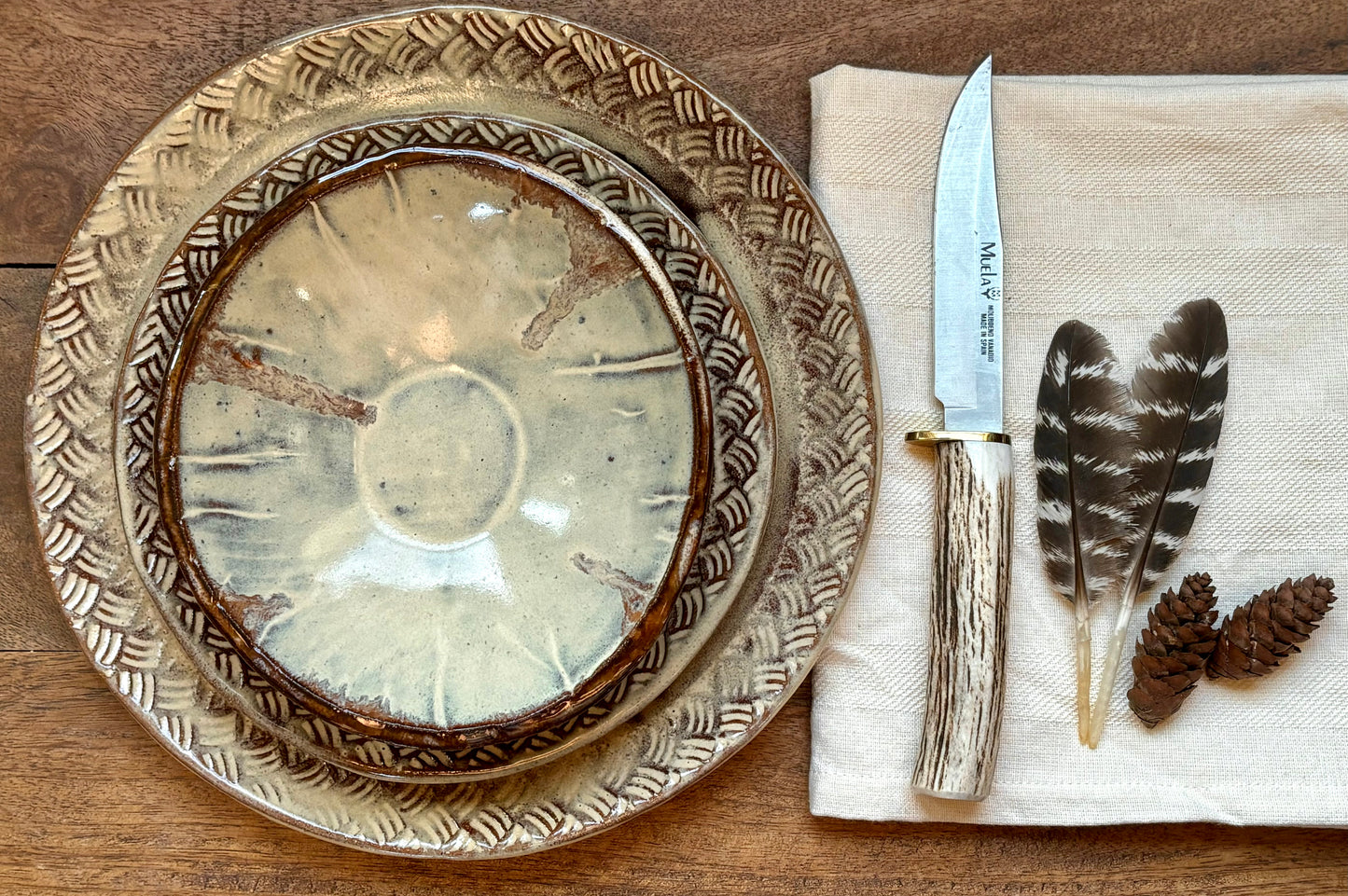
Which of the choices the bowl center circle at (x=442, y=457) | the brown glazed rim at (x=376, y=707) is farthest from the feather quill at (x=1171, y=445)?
the bowl center circle at (x=442, y=457)

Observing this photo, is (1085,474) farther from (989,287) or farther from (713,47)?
(713,47)

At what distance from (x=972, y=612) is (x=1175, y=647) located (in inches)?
7.6

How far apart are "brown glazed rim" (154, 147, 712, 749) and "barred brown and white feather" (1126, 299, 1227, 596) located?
0.42 meters

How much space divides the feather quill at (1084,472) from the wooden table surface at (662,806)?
0.26 m

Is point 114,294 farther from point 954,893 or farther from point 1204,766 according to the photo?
point 1204,766

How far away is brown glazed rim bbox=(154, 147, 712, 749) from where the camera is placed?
0.72 m

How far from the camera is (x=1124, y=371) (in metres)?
0.87

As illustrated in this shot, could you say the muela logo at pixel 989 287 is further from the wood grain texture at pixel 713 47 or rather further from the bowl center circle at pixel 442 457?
the bowl center circle at pixel 442 457

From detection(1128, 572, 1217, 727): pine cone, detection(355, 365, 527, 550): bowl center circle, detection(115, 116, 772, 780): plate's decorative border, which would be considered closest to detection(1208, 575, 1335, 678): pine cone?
detection(1128, 572, 1217, 727): pine cone

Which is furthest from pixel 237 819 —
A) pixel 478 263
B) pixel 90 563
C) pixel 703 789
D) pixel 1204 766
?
pixel 1204 766

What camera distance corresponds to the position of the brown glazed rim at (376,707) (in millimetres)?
716

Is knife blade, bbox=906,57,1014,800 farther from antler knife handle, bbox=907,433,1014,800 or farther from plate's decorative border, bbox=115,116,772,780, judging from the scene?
plate's decorative border, bbox=115,116,772,780

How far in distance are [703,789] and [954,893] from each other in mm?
256

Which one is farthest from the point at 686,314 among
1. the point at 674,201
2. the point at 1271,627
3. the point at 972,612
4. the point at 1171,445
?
the point at 1271,627
